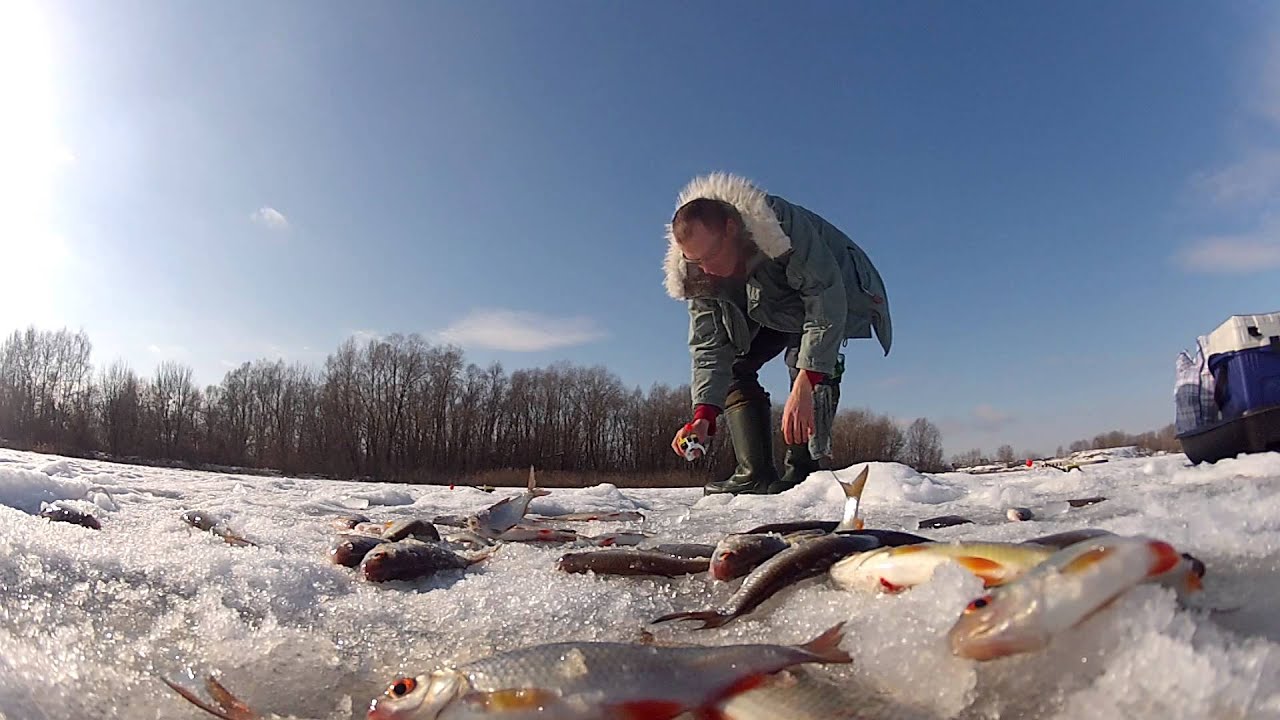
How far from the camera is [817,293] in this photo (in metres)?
3.92

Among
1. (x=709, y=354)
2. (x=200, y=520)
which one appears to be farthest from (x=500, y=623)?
(x=709, y=354)

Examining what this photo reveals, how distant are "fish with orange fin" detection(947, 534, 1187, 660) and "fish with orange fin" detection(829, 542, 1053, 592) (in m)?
0.12

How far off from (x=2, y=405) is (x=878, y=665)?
38852 millimetres

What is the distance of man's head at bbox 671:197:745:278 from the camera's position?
389 centimetres

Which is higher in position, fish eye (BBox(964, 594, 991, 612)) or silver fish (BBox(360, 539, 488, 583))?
fish eye (BBox(964, 594, 991, 612))

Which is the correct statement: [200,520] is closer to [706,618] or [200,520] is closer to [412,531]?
[412,531]

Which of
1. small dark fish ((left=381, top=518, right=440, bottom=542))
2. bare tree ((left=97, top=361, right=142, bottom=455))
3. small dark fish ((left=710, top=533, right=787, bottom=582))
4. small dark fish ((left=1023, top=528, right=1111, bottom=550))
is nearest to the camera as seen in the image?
small dark fish ((left=1023, top=528, right=1111, bottom=550))

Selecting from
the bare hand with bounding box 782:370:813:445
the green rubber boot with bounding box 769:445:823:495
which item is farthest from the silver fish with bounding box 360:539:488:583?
the green rubber boot with bounding box 769:445:823:495

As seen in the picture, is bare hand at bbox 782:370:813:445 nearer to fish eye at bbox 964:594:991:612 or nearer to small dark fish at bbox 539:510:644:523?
small dark fish at bbox 539:510:644:523

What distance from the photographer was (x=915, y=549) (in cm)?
110

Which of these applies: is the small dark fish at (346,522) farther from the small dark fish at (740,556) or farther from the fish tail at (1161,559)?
the fish tail at (1161,559)

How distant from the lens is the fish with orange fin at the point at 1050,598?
708 millimetres

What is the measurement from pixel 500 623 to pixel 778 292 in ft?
10.7

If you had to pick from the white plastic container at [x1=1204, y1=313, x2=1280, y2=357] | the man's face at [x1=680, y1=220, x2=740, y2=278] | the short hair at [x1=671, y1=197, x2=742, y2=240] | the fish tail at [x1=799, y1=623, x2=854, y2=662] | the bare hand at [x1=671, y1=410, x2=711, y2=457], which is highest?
the short hair at [x1=671, y1=197, x2=742, y2=240]
